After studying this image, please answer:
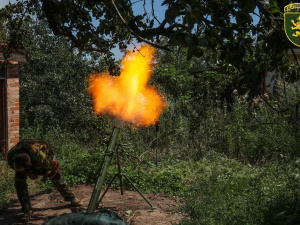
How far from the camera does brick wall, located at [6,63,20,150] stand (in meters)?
10.1

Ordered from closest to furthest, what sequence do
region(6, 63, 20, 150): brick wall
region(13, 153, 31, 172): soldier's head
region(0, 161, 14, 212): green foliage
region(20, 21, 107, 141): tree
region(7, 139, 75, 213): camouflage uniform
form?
region(13, 153, 31, 172): soldier's head → region(7, 139, 75, 213): camouflage uniform → region(0, 161, 14, 212): green foliage → region(6, 63, 20, 150): brick wall → region(20, 21, 107, 141): tree

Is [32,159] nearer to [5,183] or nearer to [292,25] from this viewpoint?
[5,183]

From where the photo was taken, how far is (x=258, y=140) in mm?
10125

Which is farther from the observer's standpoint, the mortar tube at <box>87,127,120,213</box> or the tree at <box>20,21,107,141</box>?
the tree at <box>20,21,107,141</box>

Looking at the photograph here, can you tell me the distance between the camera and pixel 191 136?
11172 mm

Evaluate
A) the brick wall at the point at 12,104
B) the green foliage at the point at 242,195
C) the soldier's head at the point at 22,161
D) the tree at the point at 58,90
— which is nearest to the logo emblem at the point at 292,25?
the green foliage at the point at 242,195

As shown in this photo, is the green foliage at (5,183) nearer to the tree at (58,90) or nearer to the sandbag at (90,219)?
the sandbag at (90,219)

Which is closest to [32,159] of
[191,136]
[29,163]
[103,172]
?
[29,163]

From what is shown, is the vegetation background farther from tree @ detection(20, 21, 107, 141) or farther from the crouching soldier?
the crouching soldier

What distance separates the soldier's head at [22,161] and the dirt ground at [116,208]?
1.03 m

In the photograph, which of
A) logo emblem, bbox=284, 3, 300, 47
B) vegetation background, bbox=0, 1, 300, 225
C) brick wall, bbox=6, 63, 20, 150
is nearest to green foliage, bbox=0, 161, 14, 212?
vegetation background, bbox=0, 1, 300, 225

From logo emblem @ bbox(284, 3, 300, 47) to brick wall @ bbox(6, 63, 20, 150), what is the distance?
24.6 feet

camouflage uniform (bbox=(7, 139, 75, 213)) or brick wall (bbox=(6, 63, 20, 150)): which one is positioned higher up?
brick wall (bbox=(6, 63, 20, 150))

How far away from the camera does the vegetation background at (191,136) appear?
6375 mm
